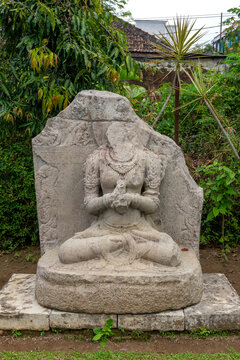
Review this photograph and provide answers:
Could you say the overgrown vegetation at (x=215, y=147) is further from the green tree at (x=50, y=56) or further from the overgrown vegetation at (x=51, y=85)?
the green tree at (x=50, y=56)

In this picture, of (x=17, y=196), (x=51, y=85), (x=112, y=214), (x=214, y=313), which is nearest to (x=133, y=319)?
(x=214, y=313)

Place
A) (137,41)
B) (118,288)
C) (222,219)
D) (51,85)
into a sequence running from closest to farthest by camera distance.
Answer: (118,288) < (51,85) < (222,219) < (137,41)

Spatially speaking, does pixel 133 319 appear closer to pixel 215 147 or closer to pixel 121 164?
pixel 121 164

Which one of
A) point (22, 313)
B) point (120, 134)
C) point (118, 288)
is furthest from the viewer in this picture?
point (120, 134)

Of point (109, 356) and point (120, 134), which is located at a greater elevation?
point (120, 134)

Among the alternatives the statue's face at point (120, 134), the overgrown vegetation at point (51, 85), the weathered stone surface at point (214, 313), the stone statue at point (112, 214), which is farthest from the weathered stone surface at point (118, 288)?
the overgrown vegetation at point (51, 85)

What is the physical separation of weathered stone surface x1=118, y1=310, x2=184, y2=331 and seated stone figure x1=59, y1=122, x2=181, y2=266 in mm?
447

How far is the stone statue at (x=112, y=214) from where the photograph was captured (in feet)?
11.2

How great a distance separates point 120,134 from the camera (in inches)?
152

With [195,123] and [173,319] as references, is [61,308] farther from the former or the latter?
[195,123]

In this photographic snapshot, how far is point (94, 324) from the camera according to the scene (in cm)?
346

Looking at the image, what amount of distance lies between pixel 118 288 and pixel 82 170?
132 centimetres

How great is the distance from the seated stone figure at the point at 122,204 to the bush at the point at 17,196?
2.16 metres

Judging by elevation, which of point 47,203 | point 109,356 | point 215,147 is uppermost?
point 215,147
